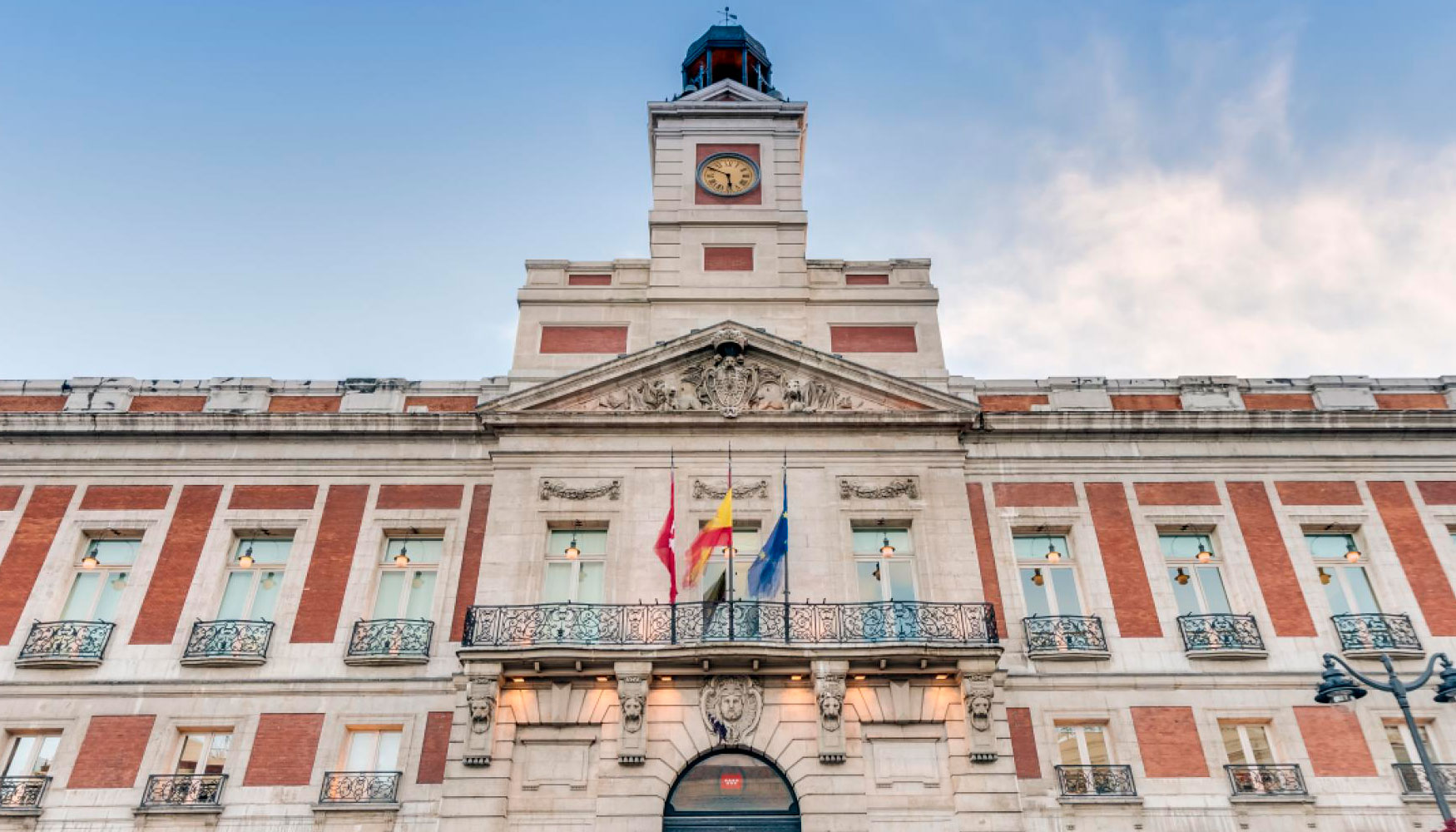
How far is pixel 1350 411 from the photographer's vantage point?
19078mm

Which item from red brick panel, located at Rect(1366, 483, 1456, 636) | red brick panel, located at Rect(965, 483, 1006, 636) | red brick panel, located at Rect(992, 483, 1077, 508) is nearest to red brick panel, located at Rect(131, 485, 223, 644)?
red brick panel, located at Rect(965, 483, 1006, 636)

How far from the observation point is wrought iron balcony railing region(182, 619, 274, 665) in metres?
16.5

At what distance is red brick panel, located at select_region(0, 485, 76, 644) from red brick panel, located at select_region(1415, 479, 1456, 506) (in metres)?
26.7

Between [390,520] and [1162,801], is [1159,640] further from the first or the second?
[390,520]

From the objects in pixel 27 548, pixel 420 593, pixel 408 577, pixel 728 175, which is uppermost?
pixel 728 175

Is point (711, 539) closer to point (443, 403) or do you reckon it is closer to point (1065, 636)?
point (1065, 636)

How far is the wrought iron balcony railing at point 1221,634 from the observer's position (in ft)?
55.1

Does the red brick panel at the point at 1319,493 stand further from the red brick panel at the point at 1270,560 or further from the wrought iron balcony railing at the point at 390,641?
the wrought iron balcony railing at the point at 390,641

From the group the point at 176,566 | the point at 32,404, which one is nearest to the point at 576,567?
the point at 176,566

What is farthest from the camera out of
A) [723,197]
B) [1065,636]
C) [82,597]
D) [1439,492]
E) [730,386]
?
[723,197]

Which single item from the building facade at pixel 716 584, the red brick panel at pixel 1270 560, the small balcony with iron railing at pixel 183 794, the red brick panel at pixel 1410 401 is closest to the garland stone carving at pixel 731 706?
the building facade at pixel 716 584

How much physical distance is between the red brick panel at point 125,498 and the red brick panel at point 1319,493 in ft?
72.4

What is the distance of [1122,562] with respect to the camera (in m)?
17.9

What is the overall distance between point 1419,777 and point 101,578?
23705 millimetres
